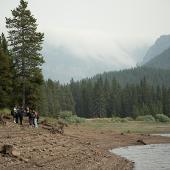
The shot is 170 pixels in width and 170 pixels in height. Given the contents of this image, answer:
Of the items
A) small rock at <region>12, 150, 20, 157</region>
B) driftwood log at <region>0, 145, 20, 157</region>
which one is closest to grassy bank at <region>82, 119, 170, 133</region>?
small rock at <region>12, 150, 20, 157</region>

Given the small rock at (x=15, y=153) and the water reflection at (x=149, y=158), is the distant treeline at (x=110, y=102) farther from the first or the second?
the small rock at (x=15, y=153)

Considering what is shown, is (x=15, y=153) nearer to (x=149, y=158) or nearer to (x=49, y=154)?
(x=49, y=154)

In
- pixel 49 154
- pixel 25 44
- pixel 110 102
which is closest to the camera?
pixel 49 154

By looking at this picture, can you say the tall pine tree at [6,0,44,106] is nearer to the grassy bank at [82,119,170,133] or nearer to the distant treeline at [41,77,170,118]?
the grassy bank at [82,119,170,133]

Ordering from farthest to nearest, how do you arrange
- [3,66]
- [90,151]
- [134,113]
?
1. [134,113]
2. [3,66]
3. [90,151]

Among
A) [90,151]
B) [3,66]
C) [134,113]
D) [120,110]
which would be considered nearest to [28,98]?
[3,66]

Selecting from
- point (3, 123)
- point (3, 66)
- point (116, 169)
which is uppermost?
point (3, 66)

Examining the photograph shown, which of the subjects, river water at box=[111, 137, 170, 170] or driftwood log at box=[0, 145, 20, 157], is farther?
river water at box=[111, 137, 170, 170]

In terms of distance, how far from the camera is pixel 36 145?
3747cm

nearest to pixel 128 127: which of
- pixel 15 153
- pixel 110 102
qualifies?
pixel 15 153

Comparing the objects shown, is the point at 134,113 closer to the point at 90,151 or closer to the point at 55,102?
the point at 55,102

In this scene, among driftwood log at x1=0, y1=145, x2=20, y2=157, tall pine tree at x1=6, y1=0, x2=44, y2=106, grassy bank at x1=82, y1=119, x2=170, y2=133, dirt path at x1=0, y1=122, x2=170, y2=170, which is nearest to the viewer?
dirt path at x1=0, y1=122, x2=170, y2=170

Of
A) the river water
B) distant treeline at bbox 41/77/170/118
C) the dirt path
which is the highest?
distant treeline at bbox 41/77/170/118

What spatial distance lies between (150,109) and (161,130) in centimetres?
7532
